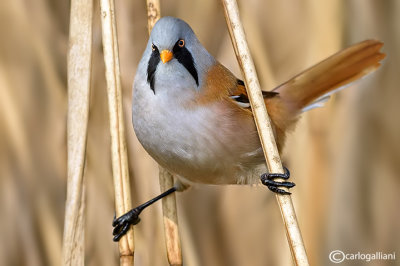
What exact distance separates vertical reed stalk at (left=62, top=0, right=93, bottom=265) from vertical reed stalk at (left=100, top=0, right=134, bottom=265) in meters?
0.07

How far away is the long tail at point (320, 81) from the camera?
2.00m

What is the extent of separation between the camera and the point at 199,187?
2.16m

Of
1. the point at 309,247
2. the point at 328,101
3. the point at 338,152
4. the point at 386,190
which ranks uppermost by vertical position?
the point at 328,101

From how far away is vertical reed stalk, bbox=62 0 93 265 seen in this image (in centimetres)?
153

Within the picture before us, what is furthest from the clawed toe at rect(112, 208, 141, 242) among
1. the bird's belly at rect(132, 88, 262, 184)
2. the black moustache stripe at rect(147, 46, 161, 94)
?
the black moustache stripe at rect(147, 46, 161, 94)

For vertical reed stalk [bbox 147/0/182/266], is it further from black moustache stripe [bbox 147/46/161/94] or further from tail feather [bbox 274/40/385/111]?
tail feather [bbox 274/40/385/111]

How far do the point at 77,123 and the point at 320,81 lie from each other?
3.31 ft

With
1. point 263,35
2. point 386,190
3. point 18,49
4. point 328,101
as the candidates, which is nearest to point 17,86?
point 18,49

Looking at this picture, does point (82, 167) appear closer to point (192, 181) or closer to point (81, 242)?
point (81, 242)

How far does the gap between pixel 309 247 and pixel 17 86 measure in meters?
1.44

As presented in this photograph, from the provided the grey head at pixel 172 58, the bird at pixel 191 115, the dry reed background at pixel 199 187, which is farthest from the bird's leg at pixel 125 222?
the grey head at pixel 172 58

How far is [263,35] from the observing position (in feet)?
7.61

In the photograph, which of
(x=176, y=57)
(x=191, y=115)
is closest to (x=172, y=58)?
(x=176, y=57)

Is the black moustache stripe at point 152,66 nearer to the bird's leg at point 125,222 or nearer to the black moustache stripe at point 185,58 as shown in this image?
the black moustache stripe at point 185,58
